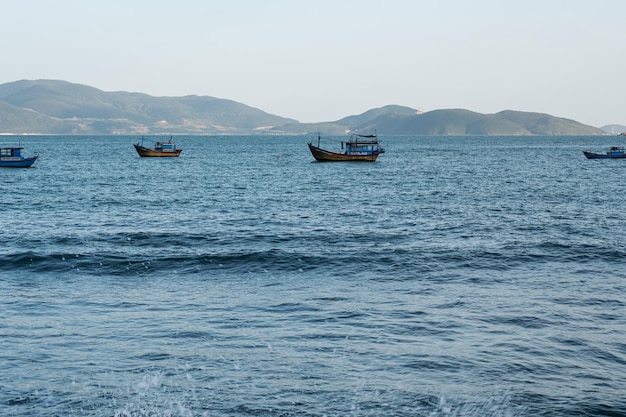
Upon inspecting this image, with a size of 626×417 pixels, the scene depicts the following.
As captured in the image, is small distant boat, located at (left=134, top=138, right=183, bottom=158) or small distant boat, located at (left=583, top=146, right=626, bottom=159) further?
small distant boat, located at (left=134, top=138, right=183, bottom=158)

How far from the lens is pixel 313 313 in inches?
865

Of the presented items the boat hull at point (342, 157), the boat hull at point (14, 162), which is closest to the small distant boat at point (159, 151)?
the boat hull at point (342, 157)

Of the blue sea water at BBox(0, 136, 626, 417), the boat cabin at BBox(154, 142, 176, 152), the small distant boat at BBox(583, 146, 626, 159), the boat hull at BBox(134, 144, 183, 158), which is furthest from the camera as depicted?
the boat cabin at BBox(154, 142, 176, 152)

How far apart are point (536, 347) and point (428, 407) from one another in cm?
536

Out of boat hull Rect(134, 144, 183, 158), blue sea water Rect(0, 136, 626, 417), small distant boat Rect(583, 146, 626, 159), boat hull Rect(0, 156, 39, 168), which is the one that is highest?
small distant boat Rect(583, 146, 626, 159)

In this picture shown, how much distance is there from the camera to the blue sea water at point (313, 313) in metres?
15.3

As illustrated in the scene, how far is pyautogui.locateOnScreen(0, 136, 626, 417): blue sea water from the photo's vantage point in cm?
A: 1531

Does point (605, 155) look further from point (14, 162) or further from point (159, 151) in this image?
point (14, 162)

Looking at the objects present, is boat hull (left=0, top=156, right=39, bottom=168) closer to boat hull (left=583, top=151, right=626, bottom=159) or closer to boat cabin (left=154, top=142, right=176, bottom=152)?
boat cabin (left=154, top=142, right=176, bottom=152)

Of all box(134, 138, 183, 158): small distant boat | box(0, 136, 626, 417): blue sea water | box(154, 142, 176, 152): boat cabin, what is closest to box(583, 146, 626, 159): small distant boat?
box(134, 138, 183, 158): small distant boat

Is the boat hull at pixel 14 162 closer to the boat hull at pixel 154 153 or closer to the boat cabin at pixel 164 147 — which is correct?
the boat hull at pixel 154 153

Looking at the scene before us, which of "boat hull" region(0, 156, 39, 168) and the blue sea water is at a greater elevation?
"boat hull" region(0, 156, 39, 168)

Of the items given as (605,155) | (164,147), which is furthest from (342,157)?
(605,155)

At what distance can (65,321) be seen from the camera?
20891 millimetres
